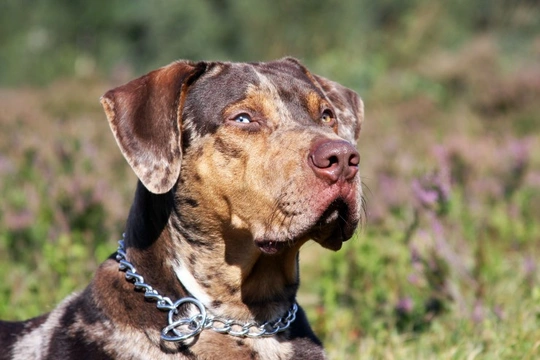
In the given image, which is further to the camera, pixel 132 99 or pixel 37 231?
pixel 37 231

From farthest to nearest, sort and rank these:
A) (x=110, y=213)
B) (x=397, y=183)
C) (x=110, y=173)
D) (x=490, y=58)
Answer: (x=490, y=58), (x=110, y=173), (x=397, y=183), (x=110, y=213)

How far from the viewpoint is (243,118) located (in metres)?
3.64

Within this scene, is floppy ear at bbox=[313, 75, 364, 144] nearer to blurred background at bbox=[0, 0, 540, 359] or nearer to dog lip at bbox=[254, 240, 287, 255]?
blurred background at bbox=[0, 0, 540, 359]

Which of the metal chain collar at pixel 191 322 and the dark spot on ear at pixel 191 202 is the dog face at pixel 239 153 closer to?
the dark spot on ear at pixel 191 202

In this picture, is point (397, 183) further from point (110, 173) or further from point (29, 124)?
point (29, 124)

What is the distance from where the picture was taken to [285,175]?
131 inches

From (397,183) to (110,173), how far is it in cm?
310

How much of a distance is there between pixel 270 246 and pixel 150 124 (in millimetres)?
780

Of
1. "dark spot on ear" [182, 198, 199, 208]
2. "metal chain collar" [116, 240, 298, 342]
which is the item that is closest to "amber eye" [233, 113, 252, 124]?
"dark spot on ear" [182, 198, 199, 208]

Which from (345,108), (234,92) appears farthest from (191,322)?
(345,108)

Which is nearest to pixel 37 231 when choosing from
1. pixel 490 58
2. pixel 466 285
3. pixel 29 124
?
pixel 466 285

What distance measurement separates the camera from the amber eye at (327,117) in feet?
13.0

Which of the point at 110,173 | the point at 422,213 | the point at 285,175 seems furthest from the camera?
the point at 110,173

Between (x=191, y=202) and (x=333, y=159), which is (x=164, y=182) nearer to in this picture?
(x=191, y=202)
